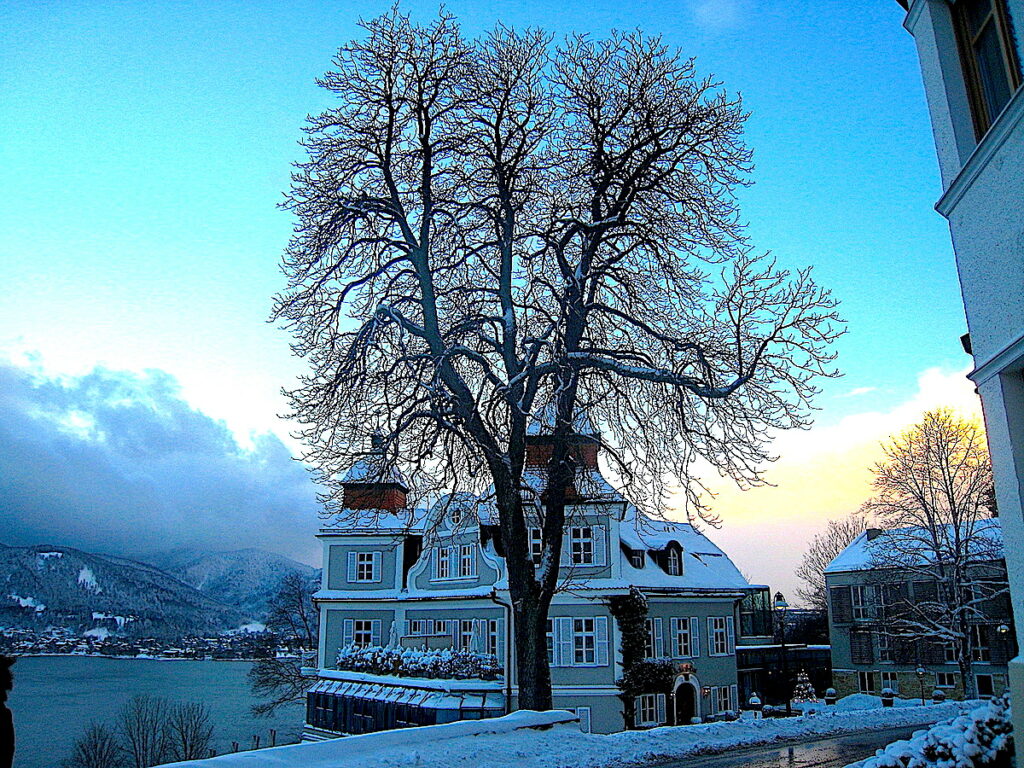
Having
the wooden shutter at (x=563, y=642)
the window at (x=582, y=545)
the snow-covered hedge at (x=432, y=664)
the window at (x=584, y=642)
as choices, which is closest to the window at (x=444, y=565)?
the snow-covered hedge at (x=432, y=664)

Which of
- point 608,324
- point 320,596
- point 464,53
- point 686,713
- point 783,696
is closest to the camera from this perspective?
point 464,53

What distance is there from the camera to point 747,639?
50188 millimetres

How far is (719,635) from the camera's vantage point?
32.9m

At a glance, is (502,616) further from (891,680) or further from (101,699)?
(101,699)

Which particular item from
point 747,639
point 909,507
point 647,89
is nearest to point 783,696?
point 747,639

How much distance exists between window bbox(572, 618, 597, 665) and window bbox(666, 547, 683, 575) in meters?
4.75

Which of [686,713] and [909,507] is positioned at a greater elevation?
[909,507]

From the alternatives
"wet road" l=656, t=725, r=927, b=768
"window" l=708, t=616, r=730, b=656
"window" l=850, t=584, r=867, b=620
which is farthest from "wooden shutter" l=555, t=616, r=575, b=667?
"window" l=850, t=584, r=867, b=620

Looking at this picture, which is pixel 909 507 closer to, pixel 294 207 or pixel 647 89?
pixel 647 89

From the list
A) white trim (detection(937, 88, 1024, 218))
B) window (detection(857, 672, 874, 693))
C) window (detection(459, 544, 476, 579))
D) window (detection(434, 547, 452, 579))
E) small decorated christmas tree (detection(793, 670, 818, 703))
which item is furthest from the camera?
small decorated christmas tree (detection(793, 670, 818, 703))

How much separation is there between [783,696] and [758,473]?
40498mm

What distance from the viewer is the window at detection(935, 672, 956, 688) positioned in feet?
135

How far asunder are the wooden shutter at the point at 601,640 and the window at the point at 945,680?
2332 centimetres

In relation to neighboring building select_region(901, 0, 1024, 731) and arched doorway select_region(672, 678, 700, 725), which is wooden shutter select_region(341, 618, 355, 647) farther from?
neighboring building select_region(901, 0, 1024, 731)
